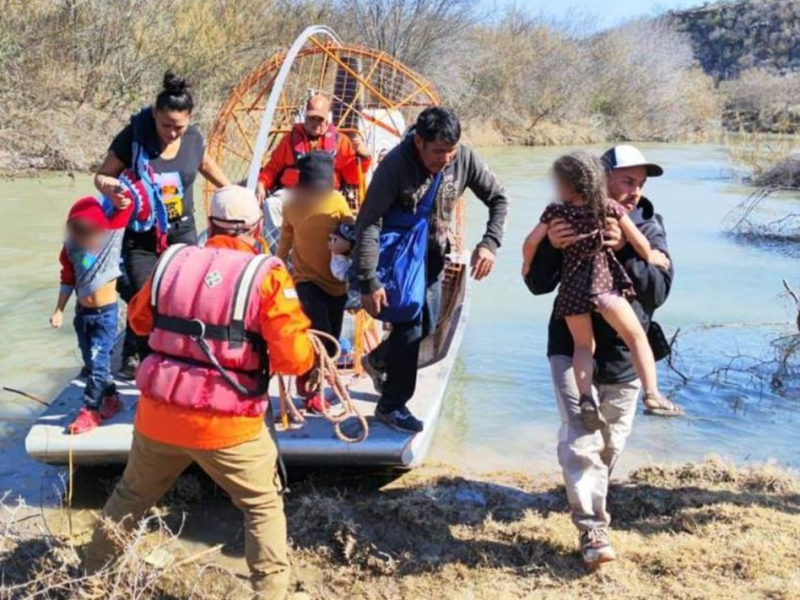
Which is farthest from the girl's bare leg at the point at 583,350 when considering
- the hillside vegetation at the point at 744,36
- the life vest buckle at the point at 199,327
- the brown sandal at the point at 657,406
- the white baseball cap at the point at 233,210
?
the hillside vegetation at the point at 744,36

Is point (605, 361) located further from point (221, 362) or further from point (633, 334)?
point (221, 362)

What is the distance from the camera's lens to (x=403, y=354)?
4.35 m

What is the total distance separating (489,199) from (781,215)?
15.1 meters

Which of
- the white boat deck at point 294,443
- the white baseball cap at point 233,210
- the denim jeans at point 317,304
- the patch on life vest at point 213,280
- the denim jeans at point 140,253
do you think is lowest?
the white boat deck at point 294,443

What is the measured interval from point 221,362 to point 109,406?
1901 mm

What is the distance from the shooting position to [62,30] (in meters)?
21.2

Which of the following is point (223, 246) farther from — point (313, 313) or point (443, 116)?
point (313, 313)

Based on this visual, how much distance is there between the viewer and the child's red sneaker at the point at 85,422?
4430 mm

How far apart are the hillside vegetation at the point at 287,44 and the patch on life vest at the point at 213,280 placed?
1592 cm

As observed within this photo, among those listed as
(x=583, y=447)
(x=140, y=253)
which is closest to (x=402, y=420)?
(x=583, y=447)

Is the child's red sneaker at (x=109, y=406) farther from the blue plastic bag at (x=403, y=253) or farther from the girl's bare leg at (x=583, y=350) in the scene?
the girl's bare leg at (x=583, y=350)

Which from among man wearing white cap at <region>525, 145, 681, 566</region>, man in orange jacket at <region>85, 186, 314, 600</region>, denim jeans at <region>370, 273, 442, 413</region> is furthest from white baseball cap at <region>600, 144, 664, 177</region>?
man in orange jacket at <region>85, 186, 314, 600</region>

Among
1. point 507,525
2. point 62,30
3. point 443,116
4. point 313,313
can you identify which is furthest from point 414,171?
point 62,30

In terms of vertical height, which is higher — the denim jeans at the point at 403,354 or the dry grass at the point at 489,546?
the denim jeans at the point at 403,354
